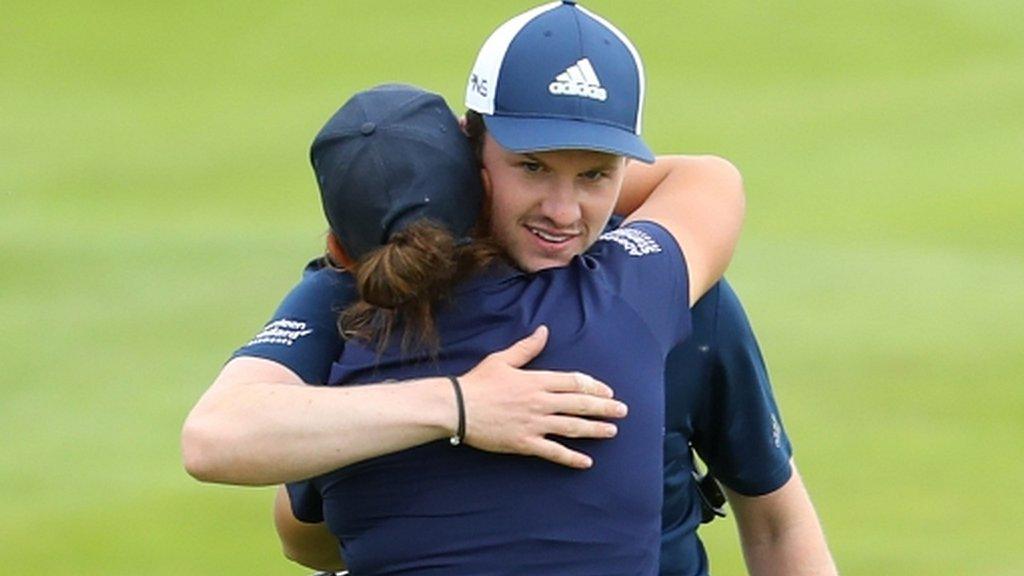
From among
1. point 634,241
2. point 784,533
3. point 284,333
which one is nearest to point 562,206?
point 634,241

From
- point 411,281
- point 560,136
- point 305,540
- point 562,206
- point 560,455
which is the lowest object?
point 305,540

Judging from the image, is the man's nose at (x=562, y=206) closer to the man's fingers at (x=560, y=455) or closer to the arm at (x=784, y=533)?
the man's fingers at (x=560, y=455)

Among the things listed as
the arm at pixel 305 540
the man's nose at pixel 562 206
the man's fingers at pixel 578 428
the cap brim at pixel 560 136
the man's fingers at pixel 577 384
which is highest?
the cap brim at pixel 560 136

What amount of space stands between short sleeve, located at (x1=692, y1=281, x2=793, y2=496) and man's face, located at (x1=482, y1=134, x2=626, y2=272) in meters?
0.36

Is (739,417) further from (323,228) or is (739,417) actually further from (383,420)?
(323,228)

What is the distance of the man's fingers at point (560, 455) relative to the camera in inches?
134

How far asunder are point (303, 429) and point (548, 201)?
578 mm

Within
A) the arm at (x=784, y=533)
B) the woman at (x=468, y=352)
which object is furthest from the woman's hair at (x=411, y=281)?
the arm at (x=784, y=533)

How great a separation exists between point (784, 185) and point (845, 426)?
2.28 metres

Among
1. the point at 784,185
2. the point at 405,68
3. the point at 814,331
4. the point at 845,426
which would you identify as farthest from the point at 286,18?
the point at 845,426

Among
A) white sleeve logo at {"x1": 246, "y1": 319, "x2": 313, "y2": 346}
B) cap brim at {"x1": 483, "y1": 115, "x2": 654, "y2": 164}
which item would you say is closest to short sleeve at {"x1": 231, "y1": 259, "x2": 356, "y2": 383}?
white sleeve logo at {"x1": 246, "y1": 319, "x2": 313, "y2": 346}

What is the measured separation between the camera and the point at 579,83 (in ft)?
12.0

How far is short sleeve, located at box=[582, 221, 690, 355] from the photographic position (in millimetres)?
3539

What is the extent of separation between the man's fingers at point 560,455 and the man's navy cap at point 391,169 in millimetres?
382
